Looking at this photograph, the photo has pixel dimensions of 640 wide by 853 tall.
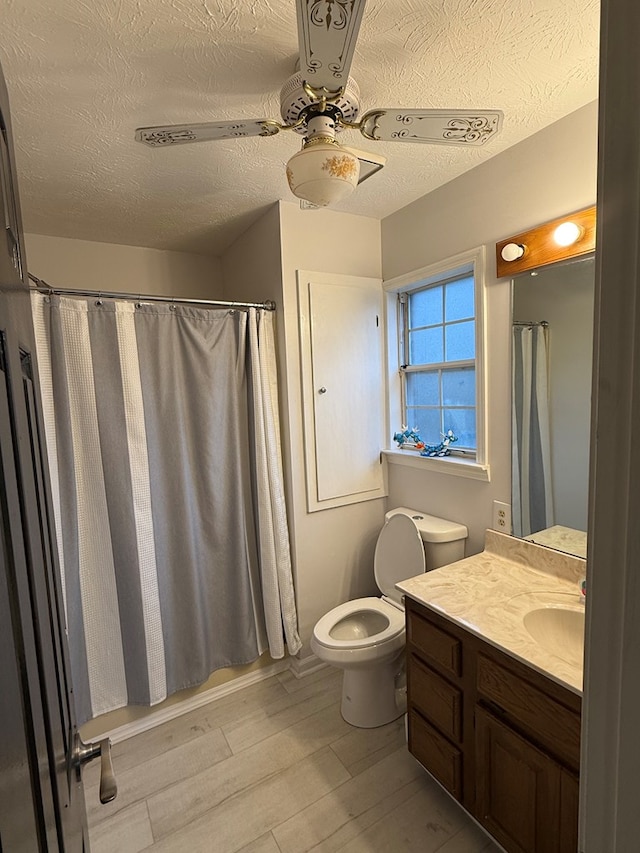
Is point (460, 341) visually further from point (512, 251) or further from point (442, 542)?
point (442, 542)

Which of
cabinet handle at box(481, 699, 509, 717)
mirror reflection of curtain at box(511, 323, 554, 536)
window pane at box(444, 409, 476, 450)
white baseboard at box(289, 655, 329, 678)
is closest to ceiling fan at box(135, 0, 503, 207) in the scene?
mirror reflection of curtain at box(511, 323, 554, 536)

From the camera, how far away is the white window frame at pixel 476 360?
184 centimetres

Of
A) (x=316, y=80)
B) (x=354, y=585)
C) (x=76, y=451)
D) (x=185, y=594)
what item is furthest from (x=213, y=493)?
(x=316, y=80)

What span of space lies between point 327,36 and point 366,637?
2205 mm

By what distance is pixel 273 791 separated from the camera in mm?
1618

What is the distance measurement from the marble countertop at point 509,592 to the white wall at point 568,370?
0.19m

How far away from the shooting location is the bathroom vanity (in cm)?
110

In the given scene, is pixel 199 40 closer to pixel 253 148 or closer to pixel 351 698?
pixel 253 148

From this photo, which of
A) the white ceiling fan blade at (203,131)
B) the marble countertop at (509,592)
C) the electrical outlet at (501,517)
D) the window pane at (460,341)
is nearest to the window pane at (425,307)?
the window pane at (460,341)

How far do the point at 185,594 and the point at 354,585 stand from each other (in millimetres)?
971

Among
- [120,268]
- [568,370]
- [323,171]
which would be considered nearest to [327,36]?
[323,171]

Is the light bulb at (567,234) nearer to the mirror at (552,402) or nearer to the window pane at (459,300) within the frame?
the mirror at (552,402)

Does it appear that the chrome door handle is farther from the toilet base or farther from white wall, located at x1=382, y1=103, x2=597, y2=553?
white wall, located at x1=382, y1=103, x2=597, y2=553

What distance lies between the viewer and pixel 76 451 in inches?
69.6
